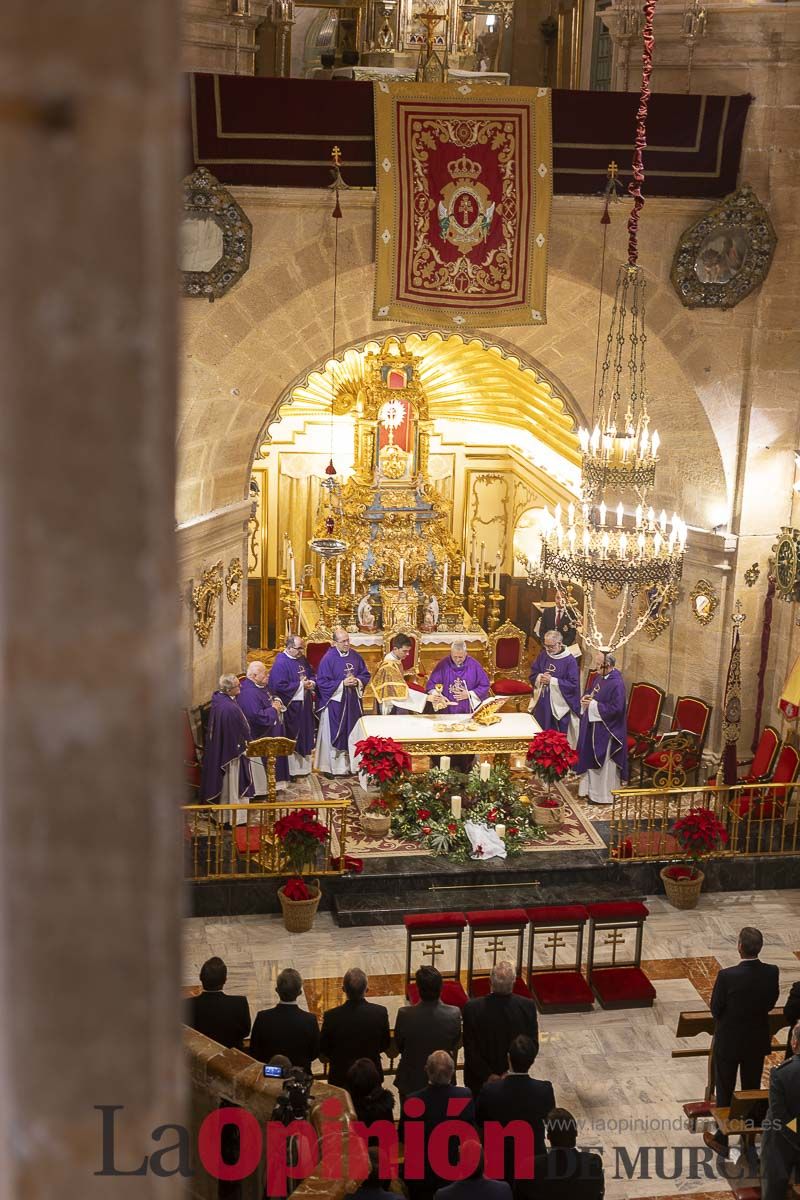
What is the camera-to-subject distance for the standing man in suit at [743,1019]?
31.0 feet

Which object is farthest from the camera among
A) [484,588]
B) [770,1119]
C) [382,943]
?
[484,588]

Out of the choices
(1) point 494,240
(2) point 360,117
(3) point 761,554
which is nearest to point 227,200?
(2) point 360,117

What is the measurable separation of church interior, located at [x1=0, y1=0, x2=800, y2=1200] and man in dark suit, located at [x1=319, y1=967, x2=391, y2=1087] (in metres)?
0.02

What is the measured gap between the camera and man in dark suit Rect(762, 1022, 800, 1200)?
800 cm

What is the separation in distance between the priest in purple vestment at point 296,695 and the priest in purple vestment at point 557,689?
2.35m

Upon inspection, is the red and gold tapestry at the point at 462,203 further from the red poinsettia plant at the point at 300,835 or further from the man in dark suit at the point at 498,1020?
the man in dark suit at the point at 498,1020

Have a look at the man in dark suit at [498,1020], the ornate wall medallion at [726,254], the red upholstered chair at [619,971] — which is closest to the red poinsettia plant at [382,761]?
the red upholstered chair at [619,971]

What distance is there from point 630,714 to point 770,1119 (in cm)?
820

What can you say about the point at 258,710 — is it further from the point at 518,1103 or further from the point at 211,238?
the point at 518,1103

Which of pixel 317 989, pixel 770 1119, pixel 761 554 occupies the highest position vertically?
pixel 761 554

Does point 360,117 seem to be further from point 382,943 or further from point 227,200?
point 382,943

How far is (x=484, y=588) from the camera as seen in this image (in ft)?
64.7

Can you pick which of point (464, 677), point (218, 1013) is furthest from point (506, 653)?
point (218, 1013)

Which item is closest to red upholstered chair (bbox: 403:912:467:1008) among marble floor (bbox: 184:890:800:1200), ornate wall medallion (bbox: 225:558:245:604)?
marble floor (bbox: 184:890:800:1200)
